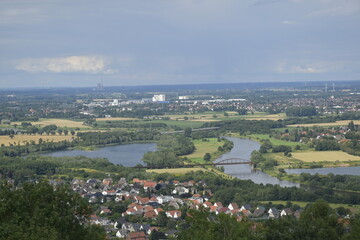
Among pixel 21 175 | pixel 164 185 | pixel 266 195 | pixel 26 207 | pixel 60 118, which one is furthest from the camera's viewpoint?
pixel 60 118

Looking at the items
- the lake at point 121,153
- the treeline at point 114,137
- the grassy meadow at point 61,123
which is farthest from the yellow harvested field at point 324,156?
the grassy meadow at point 61,123

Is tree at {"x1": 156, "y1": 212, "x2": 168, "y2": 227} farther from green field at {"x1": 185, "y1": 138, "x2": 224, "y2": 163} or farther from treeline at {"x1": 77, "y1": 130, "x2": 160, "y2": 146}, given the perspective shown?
treeline at {"x1": 77, "y1": 130, "x2": 160, "y2": 146}

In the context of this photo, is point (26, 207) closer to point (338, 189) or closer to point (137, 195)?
point (137, 195)

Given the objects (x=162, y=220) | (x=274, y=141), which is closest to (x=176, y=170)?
(x=162, y=220)

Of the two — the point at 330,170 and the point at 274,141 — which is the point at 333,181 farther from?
the point at 274,141

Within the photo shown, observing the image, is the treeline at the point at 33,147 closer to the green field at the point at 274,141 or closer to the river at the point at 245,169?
the river at the point at 245,169

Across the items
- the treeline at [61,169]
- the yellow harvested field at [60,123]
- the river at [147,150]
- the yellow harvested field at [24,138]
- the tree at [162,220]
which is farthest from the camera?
the yellow harvested field at [60,123]

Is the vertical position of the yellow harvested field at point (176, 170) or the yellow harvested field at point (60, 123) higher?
the yellow harvested field at point (176, 170)

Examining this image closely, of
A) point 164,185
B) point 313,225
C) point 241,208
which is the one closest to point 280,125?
point 164,185
